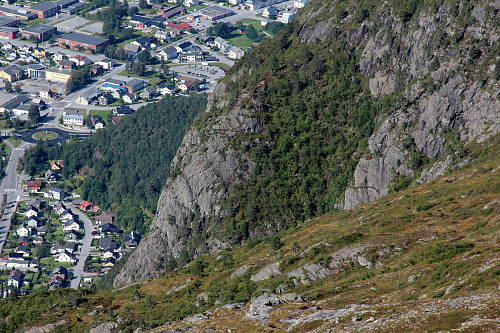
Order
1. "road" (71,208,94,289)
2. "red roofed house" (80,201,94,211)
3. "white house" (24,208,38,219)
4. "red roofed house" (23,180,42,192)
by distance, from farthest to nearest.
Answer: "red roofed house" (23,180,42,192)
"red roofed house" (80,201,94,211)
"white house" (24,208,38,219)
"road" (71,208,94,289)

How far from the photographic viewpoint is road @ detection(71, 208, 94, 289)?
145 metres

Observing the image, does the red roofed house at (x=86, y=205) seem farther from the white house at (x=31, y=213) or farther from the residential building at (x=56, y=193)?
the white house at (x=31, y=213)

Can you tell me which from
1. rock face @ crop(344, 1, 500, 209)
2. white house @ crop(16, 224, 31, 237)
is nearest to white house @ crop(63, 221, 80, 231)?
white house @ crop(16, 224, 31, 237)

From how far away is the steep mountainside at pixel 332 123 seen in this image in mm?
97250

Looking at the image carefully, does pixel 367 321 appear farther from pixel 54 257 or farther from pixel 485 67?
pixel 54 257

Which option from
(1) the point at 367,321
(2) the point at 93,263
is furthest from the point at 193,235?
(1) the point at 367,321

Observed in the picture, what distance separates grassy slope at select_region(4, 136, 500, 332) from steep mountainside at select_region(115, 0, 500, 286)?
10764 mm

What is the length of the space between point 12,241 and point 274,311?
413 feet

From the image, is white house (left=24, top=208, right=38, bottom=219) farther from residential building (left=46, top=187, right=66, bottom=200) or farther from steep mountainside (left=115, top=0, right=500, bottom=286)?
steep mountainside (left=115, top=0, right=500, bottom=286)

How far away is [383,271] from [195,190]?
63383mm

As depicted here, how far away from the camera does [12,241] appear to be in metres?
158

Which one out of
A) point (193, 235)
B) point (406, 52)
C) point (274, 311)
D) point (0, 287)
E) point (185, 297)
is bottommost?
point (0, 287)

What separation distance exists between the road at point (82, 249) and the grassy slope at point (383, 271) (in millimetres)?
67140

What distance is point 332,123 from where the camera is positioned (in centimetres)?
11438
